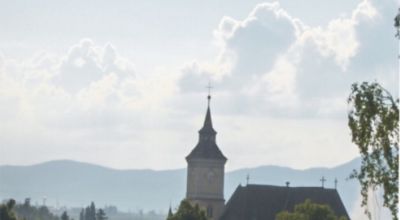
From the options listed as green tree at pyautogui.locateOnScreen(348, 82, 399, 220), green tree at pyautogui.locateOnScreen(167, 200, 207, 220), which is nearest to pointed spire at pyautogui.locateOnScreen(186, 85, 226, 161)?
green tree at pyautogui.locateOnScreen(167, 200, 207, 220)

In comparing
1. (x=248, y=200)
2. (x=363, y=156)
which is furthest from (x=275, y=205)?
(x=363, y=156)

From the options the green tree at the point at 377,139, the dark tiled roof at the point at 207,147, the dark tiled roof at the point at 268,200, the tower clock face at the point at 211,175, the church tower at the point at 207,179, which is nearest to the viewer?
the green tree at the point at 377,139

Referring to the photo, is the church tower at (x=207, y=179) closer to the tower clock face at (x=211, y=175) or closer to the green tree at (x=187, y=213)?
the tower clock face at (x=211, y=175)

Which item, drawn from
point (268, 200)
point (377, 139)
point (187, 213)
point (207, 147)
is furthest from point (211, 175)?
point (377, 139)

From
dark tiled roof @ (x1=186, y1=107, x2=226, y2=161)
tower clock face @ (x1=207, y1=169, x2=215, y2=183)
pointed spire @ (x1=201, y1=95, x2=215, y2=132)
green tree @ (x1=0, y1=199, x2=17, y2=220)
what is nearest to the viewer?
green tree @ (x1=0, y1=199, x2=17, y2=220)

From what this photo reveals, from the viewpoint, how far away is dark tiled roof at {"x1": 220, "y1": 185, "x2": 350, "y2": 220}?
6122 inches

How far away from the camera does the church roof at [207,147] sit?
15750 centimetres

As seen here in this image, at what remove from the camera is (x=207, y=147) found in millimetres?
159000

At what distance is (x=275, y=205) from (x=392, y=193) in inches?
4604

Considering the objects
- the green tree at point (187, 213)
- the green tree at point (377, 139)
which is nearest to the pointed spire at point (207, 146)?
the green tree at point (187, 213)

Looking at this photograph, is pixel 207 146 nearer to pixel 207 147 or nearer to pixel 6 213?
pixel 207 147

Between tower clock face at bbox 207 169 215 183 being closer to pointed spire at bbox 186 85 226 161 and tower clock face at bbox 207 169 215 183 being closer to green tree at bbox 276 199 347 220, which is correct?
pointed spire at bbox 186 85 226 161

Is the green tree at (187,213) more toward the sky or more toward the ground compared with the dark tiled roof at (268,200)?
more toward the ground

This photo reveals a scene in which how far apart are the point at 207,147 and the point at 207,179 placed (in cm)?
429
